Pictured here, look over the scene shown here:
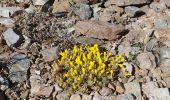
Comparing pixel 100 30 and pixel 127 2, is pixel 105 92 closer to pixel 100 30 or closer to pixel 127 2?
pixel 100 30

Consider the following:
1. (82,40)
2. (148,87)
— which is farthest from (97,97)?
(82,40)

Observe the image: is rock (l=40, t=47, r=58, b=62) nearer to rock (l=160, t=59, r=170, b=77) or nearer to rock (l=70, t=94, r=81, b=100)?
rock (l=70, t=94, r=81, b=100)

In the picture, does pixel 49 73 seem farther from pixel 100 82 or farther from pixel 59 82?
pixel 100 82

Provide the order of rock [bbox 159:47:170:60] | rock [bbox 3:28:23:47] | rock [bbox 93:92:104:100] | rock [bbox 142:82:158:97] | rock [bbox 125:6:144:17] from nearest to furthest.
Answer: rock [bbox 93:92:104:100] < rock [bbox 142:82:158:97] < rock [bbox 159:47:170:60] < rock [bbox 3:28:23:47] < rock [bbox 125:6:144:17]

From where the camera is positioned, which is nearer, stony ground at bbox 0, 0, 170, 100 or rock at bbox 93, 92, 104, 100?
rock at bbox 93, 92, 104, 100

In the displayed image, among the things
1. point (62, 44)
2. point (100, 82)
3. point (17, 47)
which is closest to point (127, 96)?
point (100, 82)

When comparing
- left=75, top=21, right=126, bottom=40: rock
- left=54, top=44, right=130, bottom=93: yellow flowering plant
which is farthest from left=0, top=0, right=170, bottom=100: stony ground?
left=54, top=44, right=130, bottom=93: yellow flowering plant
